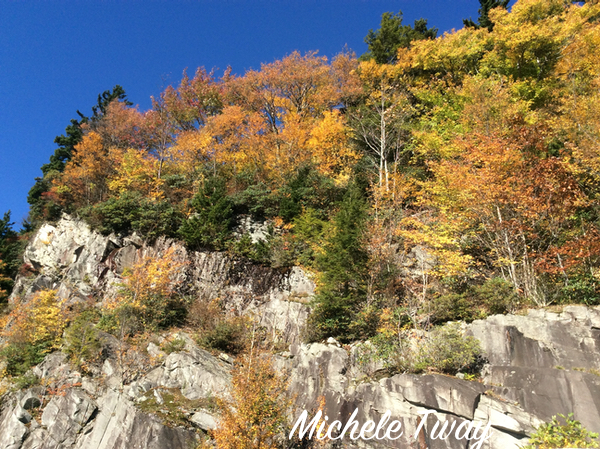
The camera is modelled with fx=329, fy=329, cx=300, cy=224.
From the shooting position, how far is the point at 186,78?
34062 mm

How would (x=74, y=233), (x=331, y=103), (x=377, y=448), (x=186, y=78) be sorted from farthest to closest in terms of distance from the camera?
1. (x=186, y=78)
2. (x=331, y=103)
3. (x=74, y=233)
4. (x=377, y=448)

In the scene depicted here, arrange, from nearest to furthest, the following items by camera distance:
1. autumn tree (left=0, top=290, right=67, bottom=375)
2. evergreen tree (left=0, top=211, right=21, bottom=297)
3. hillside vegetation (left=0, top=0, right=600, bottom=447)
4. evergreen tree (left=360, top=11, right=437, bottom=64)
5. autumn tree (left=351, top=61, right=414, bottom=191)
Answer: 1. hillside vegetation (left=0, top=0, right=600, bottom=447)
2. autumn tree (left=0, top=290, right=67, bottom=375)
3. autumn tree (left=351, top=61, right=414, bottom=191)
4. evergreen tree (left=0, top=211, right=21, bottom=297)
5. evergreen tree (left=360, top=11, right=437, bottom=64)

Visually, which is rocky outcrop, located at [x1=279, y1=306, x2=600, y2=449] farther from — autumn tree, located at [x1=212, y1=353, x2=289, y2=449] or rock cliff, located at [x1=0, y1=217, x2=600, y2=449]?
autumn tree, located at [x1=212, y1=353, x2=289, y2=449]

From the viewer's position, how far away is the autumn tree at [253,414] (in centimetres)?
1108

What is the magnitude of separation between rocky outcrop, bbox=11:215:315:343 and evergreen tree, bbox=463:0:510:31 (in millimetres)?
28264

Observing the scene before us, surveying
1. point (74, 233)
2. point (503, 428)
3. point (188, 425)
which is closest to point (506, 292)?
point (503, 428)

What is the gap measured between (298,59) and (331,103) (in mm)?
5549

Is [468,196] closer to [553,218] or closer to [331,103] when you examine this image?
[553,218]

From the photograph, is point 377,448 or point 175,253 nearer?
point 377,448

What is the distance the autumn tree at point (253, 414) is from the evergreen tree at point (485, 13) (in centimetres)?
3335

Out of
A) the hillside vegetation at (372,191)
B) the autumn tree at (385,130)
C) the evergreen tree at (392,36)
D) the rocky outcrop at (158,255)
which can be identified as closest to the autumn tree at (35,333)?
the hillside vegetation at (372,191)

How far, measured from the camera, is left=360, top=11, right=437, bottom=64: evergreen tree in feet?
101

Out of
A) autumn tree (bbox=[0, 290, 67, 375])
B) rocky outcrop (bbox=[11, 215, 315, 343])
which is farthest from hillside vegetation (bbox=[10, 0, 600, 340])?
autumn tree (bbox=[0, 290, 67, 375])

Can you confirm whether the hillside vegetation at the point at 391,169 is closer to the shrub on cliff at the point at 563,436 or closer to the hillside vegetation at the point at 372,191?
the hillside vegetation at the point at 372,191
